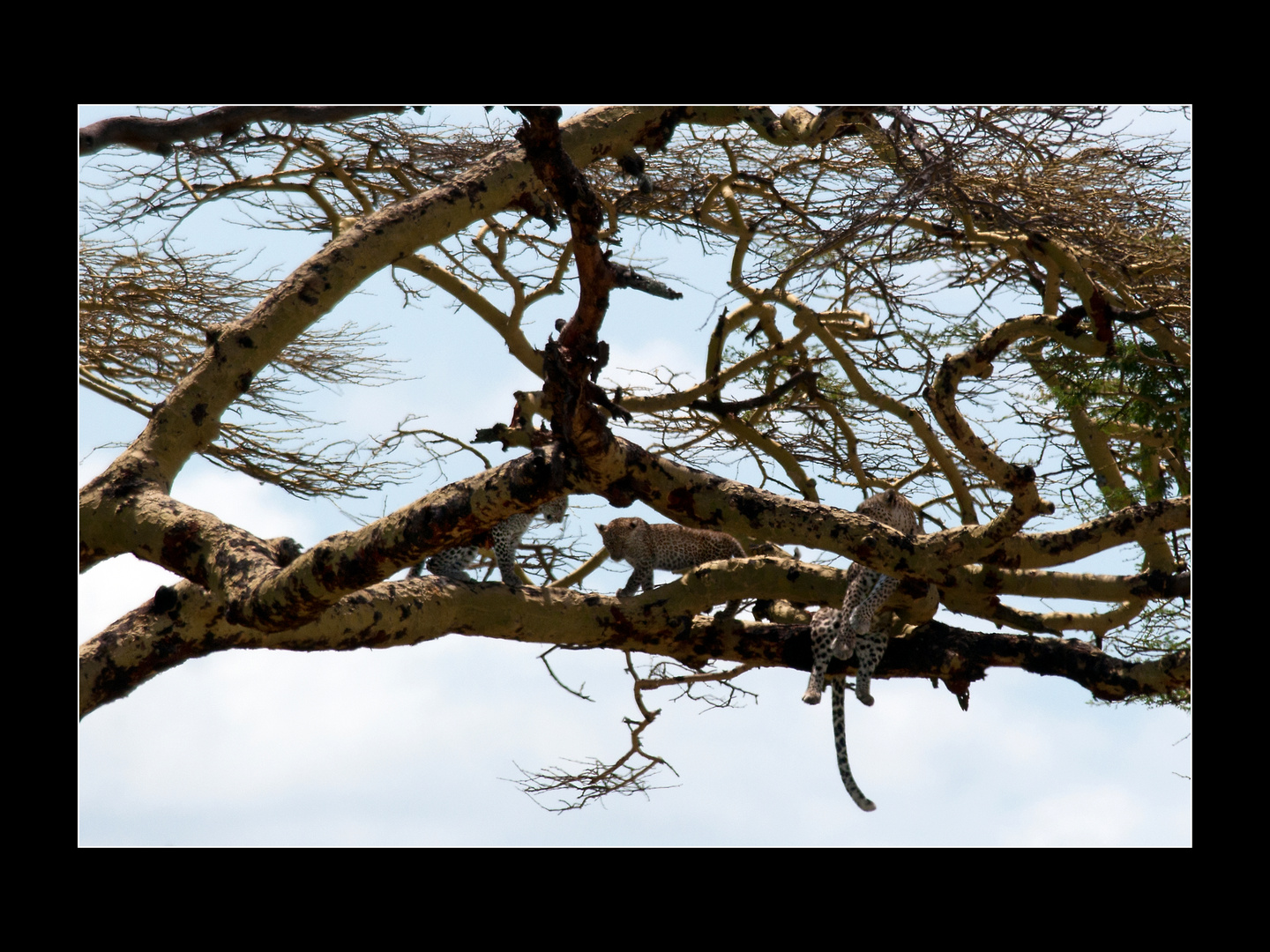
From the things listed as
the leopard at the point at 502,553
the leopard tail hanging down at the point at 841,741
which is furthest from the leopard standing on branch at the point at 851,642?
the leopard at the point at 502,553

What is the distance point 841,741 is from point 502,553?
2.27 meters

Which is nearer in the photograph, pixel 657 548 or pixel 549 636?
pixel 549 636

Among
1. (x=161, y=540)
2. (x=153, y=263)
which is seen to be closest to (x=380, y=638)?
(x=161, y=540)

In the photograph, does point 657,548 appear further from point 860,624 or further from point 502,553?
point 860,624

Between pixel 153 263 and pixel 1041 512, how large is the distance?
21.1ft

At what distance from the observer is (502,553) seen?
6.88 m

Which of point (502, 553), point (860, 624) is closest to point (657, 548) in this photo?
point (502, 553)

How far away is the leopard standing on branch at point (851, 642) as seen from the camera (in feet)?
19.6

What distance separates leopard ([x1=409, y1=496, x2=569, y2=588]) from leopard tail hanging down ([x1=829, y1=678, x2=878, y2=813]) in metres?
1.93

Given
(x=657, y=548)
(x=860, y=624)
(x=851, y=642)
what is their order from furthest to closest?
(x=657, y=548), (x=851, y=642), (x=860, y=624)

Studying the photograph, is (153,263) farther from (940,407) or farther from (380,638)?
(940,407)

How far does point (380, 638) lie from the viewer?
5.52m

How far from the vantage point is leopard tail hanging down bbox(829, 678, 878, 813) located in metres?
6.42
